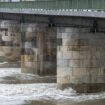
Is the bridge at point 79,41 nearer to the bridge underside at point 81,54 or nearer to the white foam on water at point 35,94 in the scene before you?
the bridge underside at point 81,54

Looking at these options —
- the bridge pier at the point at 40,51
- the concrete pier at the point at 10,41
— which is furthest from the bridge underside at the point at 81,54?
the concrete pier at the point at 10,41

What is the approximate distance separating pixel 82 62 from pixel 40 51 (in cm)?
1218

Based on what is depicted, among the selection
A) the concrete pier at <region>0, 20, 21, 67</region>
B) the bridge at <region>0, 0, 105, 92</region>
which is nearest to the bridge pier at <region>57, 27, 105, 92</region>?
the bridge at <region>0, 0, 105, 92</region>

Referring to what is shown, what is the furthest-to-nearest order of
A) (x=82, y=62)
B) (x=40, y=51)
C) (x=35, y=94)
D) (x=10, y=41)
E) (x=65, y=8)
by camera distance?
(x=10, y=41) < (x=40, y=51) < (x=65, y=8) < (x=82, y=62) < (x=35, y=94)

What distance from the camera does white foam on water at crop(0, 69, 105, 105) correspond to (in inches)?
1423

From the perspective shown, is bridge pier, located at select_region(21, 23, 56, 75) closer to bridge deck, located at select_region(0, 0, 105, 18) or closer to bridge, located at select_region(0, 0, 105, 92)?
bridge deck, located at select_region(0, 0, 105, 18)

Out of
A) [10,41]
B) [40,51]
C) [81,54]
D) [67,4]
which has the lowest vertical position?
[10,41]

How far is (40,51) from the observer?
50938 mm

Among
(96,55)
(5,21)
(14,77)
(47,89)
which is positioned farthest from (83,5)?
(5,21)

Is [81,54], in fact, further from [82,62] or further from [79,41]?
[79,41]

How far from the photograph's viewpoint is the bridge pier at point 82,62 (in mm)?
38688

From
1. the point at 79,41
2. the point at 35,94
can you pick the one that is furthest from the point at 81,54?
the point at 35,94

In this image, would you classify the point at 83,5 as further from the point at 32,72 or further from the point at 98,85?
the point at 32,72

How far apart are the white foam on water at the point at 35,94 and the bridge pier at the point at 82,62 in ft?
2.53
